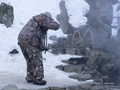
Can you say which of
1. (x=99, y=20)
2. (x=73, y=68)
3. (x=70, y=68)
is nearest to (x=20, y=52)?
(x=70, y=68)

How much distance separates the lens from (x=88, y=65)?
1095 centimetres

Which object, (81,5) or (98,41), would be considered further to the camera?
(81,5)

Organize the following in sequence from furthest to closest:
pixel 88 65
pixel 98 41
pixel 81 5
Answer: pixel 81 5 → pixel 98 41 → pixel 88 65

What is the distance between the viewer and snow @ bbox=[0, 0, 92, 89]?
7.48 meters

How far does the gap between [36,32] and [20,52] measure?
358 cm

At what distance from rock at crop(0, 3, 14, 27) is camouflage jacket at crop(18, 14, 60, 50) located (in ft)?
16.7

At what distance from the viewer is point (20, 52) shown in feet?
32.9

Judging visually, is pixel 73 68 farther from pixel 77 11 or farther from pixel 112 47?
pixel 77 11

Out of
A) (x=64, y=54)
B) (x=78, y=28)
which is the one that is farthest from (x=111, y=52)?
(x=64, y=54)

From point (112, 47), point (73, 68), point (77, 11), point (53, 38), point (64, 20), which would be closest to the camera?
point (73, 68)

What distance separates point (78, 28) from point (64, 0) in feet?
8.88

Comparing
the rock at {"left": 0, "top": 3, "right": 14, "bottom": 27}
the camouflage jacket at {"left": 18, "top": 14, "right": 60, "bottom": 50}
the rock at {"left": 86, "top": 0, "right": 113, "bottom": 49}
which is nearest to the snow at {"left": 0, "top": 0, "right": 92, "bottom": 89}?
the rock at {"left": 0, "top": 3, "right": 14, "bottom": 27}

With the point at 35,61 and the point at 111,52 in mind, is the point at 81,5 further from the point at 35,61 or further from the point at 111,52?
the point at 35,61

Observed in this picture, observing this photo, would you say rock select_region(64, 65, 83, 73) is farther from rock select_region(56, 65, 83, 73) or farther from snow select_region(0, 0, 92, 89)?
snow select_region(0, 0, 92, 89)
